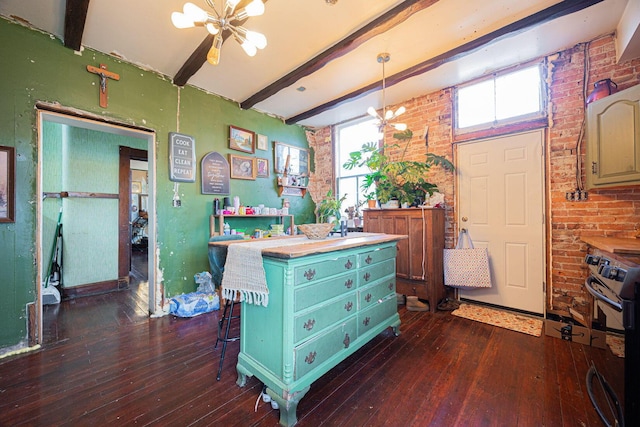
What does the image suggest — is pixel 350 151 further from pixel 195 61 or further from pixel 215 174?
pixel 195 61

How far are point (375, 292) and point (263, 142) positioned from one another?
10.3ft

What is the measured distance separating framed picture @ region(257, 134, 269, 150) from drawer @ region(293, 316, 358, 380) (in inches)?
127

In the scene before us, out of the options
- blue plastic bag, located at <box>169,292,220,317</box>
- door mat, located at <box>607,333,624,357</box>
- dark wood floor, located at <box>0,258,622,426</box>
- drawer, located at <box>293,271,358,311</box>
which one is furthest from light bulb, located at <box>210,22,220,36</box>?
door mat, located at <box>607,333,624,357</box>

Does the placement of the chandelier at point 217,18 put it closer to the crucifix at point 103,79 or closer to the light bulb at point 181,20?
the light bulb at point 181,20

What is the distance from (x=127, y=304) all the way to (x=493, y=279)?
16.1 feet

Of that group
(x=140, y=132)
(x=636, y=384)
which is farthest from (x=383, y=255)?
(x=140, y=132)

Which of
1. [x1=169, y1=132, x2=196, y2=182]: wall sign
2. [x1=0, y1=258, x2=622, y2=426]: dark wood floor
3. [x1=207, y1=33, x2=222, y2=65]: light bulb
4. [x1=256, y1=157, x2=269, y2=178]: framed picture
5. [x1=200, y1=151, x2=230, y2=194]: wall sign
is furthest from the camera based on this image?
[x1=256, y1=157, x2=269, y2=178]: framed picture

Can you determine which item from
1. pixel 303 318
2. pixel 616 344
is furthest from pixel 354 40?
pixel 616 344

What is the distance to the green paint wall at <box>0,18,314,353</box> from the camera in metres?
2.27

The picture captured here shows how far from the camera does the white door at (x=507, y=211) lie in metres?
3.03

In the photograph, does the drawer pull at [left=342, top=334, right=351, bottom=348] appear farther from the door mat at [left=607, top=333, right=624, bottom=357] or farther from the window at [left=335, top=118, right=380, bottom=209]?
the window at [left=335, top=118, right=380, bottom=209]

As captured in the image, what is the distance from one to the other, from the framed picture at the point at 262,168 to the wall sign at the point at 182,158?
1.05 meters

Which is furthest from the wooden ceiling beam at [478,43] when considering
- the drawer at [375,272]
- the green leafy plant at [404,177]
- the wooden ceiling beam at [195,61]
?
the drawer at [375,272]

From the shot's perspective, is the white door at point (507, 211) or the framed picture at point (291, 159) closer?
the white door at point (507, 211)
